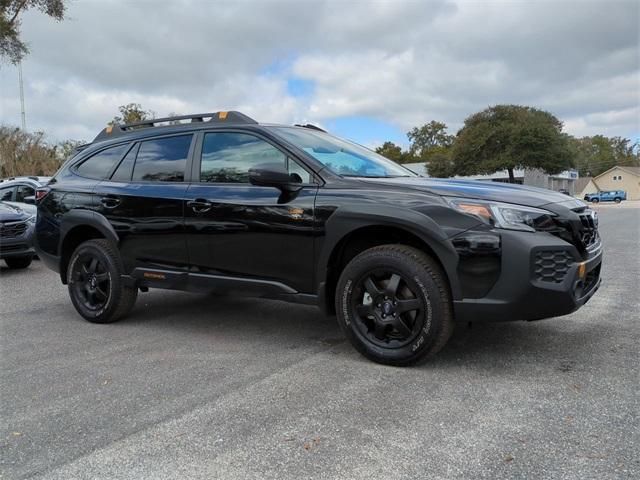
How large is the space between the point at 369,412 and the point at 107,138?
4.07m

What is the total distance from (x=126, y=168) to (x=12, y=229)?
15.4 feet

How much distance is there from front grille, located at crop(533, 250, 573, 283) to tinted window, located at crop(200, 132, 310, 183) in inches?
70.8

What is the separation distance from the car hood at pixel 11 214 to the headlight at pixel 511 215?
791 cm

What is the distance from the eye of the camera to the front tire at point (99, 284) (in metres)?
5.12

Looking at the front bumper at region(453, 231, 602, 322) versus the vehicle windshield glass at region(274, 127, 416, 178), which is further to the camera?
the vehicle windshield glass at region(274, 127, 416, 178)

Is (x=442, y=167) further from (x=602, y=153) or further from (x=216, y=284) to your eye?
(x=602, y=153)

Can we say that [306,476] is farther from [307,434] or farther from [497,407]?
[497,407]

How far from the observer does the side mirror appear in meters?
3.89

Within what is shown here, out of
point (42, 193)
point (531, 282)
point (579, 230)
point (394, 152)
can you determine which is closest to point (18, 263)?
point (42, 193)

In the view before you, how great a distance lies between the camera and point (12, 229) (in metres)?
8.71

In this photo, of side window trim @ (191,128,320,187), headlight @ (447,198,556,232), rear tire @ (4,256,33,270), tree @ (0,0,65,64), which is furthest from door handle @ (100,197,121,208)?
tree @ (0,0,65,64)

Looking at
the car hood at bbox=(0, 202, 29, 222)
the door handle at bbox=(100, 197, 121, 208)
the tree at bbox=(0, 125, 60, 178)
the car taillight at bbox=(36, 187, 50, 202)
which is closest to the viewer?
the door handle at bbox=(100, 197, 121, 208)

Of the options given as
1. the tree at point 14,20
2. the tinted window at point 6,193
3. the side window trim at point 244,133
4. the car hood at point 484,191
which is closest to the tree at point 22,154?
the tree at point 14,20

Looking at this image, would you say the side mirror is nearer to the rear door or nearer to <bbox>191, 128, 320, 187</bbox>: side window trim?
<bbox>191, 128, 320, 187</bbox>: side window trim
